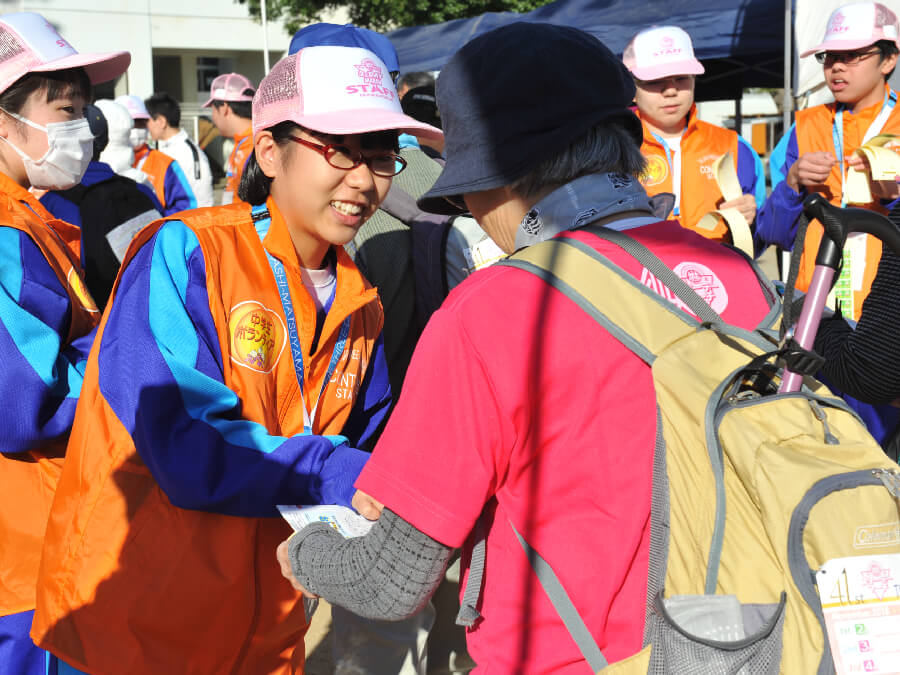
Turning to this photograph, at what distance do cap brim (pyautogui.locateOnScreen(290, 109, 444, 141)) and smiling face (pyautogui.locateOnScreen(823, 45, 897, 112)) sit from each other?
3.27 metres

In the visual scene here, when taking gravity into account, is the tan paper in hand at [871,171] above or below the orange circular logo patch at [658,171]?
above

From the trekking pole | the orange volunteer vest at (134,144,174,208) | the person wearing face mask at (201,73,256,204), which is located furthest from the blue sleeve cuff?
the person wearing face mask at (201,73,256,204)

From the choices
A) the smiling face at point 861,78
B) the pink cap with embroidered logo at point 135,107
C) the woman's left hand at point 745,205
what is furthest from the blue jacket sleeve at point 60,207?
the pink cap with embroidered logo at point 135,107

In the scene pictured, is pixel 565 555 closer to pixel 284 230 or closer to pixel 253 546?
pixel 253 546

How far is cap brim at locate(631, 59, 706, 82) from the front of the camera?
4488 mm

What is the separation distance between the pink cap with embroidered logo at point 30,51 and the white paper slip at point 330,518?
150 centimetres

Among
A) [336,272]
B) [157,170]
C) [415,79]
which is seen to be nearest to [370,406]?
[336,272]

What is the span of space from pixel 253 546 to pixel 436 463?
860 millimetres

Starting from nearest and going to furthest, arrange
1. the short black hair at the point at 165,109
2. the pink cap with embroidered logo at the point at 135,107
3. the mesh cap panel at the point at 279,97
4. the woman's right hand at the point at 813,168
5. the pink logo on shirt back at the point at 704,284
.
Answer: the pink logo on shirt back at the point at 704,284 < the mesh cap panel at the point at 279,97 < the woman's right hand at the point at 813,168 < the pink cap with embroidered logo at the point at 135,107 < the short black hair at the point at 165,109

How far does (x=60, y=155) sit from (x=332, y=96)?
1.09m

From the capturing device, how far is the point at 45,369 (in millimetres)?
2115

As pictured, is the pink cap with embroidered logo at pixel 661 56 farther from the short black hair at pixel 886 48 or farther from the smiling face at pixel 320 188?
the smiling face at pixel 320 188

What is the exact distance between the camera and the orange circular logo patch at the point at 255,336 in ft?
6.38

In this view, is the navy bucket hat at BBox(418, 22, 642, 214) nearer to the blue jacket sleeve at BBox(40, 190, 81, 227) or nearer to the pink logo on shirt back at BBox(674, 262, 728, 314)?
the pink logo on shirt back at BBox(674, 262, 728, 314)
